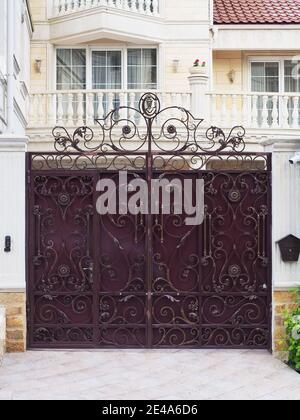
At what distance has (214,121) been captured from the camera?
14.8 metres

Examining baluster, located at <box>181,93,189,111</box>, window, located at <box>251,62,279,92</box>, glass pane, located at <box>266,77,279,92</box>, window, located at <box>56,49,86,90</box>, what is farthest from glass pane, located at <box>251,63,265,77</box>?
window, located at <box>56,49,86,90</box>

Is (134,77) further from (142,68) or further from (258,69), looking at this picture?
(258,69)

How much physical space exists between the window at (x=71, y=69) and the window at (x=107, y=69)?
0.30 m

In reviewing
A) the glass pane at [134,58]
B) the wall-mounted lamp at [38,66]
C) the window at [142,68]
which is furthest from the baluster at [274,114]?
the wall-mounted lamp at [38,66]

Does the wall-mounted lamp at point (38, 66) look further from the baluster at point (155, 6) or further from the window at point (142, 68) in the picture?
the baluster at point (155, 6)

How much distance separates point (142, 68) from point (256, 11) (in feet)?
11.5

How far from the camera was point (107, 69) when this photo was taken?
17.2 meters

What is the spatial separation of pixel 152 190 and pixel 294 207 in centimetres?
151

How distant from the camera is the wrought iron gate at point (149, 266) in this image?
7.33 m

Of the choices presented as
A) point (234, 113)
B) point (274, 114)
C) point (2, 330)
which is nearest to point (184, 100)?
point (234, 113)

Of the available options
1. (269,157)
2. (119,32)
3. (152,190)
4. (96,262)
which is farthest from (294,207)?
(119,32)

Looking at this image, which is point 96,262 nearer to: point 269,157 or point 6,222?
point 6,222

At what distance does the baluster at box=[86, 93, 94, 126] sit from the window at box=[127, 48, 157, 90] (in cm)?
246
